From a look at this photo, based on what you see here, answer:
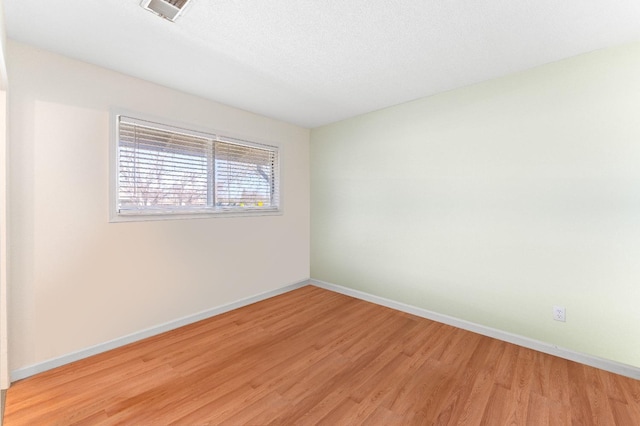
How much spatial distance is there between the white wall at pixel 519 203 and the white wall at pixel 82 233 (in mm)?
2161

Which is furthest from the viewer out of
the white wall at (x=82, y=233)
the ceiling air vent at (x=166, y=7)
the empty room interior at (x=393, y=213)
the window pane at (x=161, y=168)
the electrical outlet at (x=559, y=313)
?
the window pane at (x=161, y=168)

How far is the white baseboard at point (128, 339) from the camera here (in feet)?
6.50

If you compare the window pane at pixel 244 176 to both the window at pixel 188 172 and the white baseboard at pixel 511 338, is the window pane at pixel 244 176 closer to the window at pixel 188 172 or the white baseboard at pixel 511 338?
the window at pixel 188 172

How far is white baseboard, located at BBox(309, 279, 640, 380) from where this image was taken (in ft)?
6.62

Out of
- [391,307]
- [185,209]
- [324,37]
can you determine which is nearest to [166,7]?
[324,37]

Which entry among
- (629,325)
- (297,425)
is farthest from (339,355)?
(629,325)

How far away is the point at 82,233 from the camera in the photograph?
2207mm

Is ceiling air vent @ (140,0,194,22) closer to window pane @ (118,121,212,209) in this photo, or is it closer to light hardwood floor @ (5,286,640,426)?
window pane @ (118,121,212,209)

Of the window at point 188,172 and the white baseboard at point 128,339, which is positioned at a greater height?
the window at point 188,172

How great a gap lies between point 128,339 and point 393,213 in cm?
309

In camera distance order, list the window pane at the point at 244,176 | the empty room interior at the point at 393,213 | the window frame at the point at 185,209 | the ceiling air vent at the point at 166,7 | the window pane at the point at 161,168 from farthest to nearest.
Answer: the window pane at the point at 244,176, the window pane at the point at 161,168, the window frame at the point at 185,209, the empty room interior at the point at 393,213, the ceiling air vent at the point at 166,7

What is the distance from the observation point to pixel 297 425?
1557 millimetres

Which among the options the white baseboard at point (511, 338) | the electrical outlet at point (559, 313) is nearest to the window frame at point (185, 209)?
the white baseboard at point (511, 338)

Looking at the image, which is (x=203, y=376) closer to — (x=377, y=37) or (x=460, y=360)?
(x=460, y=360)
